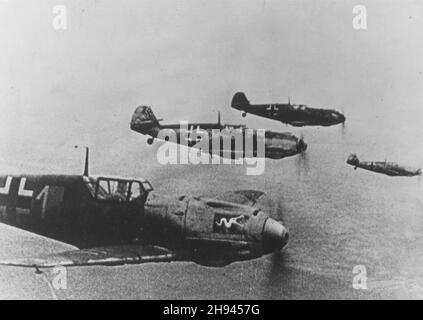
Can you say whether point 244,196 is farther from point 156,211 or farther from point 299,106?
point 299,106

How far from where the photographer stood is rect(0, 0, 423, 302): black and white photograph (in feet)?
11.0

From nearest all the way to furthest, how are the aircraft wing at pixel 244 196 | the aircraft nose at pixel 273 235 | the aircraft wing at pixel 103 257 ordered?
the aircraft wing at pixel 103 257, the aircraft nose at pixel 273 235, the aircraft wing at pixel 244 196

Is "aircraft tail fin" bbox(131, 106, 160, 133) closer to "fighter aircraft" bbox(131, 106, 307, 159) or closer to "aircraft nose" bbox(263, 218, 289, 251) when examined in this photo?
"fighter aircraft" bbox(131, 106, 307, 159)

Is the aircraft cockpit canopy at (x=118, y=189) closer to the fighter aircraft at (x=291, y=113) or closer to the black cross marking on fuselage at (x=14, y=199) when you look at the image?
the black cross marking on fuselage at (x=14, y=199)

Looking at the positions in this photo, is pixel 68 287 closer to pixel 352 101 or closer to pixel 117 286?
pixel 117 286

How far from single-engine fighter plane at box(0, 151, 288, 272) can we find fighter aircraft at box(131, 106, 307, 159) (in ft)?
0.89

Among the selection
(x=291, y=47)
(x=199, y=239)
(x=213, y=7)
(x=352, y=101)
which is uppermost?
(x=213, y=7)

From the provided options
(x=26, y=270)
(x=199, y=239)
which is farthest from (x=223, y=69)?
(x=26, y=270)

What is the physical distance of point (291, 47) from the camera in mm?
3422

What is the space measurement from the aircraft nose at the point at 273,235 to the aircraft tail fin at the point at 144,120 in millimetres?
916

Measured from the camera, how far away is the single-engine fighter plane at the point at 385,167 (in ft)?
11.2

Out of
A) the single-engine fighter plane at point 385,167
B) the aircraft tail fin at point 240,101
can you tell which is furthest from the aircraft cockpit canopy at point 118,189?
the single-engine fighter plane at point 385,167

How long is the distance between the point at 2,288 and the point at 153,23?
184cm
